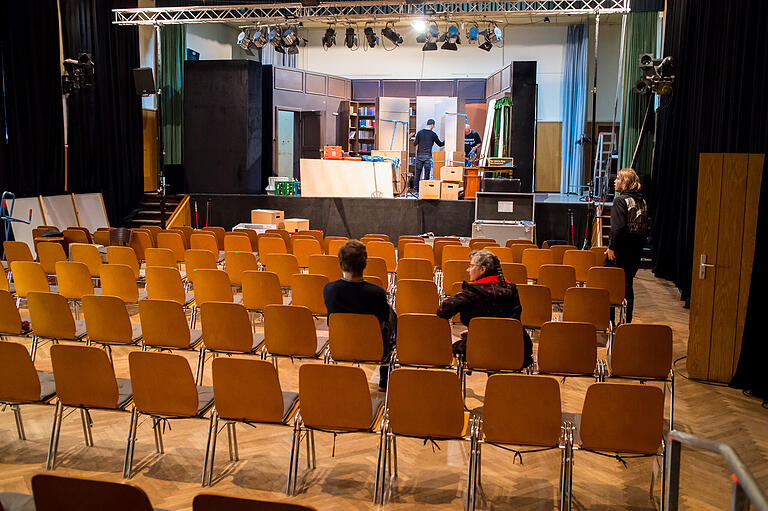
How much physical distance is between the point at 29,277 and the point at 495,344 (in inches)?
173

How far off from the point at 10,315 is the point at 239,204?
8.38 meters

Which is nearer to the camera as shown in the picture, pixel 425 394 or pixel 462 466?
pixel 425 394

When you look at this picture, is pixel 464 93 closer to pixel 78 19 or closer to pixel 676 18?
pixel 676 18

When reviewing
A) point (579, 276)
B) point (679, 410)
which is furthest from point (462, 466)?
point (579, 276)

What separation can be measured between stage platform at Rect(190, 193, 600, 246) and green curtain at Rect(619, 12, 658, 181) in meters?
2.15

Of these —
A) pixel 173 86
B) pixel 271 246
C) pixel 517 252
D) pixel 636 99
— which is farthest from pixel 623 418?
pixel 173 86

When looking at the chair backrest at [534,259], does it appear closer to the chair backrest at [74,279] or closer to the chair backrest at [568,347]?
the chair backrest at [568,347]

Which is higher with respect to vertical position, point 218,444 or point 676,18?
point 676,18

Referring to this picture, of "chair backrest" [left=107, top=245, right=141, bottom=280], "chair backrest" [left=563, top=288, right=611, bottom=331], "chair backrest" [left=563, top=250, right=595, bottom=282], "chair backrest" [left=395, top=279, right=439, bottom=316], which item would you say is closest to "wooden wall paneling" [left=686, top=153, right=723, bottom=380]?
"chair backrest" [left=563, top=288, right=611, bottom=331]

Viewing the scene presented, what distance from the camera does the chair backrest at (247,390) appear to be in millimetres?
3740

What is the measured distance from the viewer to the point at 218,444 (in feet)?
A: 14.9

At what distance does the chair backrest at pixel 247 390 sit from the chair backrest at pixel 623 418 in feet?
5.34

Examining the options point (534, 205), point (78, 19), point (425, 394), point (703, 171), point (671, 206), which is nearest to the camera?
point (425, 394)

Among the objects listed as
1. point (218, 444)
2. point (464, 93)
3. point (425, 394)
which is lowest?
point (218, 444)
